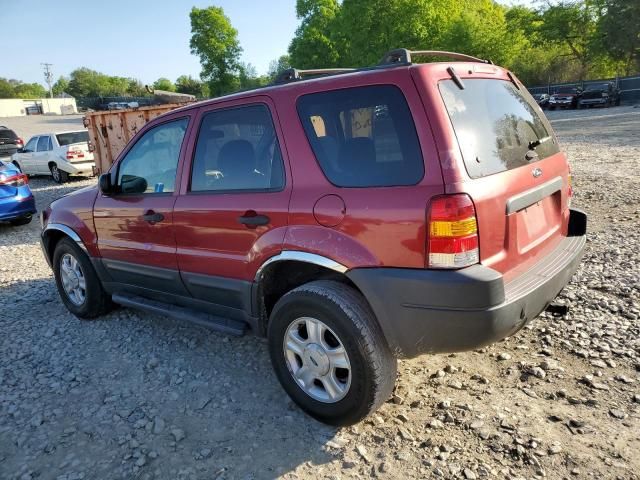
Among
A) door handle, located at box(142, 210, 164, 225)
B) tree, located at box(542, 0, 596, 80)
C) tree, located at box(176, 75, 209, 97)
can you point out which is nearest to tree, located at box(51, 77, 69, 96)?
tree, located at box(176, 75, 209, 97)

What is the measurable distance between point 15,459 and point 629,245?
5869 mm

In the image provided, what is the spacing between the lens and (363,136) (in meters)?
2.68

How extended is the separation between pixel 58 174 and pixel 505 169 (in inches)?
601

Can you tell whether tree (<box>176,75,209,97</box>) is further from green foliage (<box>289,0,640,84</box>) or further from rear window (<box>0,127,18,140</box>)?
rear window (<box>0,127,18,140</box>)

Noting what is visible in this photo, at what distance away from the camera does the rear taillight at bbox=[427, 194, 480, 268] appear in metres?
2.34

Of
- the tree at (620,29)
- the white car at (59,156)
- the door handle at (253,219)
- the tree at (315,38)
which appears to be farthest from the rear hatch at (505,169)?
the tree at (620,29)

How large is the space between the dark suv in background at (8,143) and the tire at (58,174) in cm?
625

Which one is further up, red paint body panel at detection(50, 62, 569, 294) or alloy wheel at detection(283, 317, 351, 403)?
red paint body panel at detection(50, 62, 569, 294)

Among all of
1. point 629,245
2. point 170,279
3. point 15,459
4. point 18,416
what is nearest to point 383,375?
point 170,279

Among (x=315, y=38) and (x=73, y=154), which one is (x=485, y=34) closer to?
(x=315, y=38)

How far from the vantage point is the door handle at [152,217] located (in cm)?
365

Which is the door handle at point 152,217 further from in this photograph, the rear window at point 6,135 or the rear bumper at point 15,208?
the rear window at point 6,135

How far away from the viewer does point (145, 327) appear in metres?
4.47

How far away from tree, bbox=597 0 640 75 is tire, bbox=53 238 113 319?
47.5 metres
